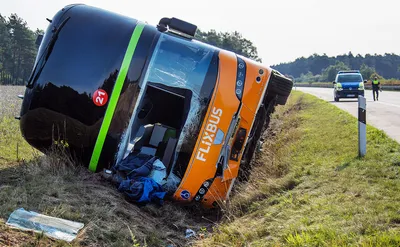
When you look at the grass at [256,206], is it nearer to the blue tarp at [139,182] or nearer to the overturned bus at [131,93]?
the blue tarp at [139,182]

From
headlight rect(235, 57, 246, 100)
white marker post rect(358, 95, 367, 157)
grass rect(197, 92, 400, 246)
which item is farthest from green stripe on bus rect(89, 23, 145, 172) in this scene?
white marker post rect(358, 95, 367, 157)

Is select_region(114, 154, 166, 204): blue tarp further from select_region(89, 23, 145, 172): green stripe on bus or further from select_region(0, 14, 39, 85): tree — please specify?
select_region(0, 14, 39, 85): tree

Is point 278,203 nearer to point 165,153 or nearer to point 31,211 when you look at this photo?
point 165,153

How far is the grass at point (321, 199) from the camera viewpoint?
3111mm

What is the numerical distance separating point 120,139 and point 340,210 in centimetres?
247

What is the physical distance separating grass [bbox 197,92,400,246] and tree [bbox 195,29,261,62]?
69803mm

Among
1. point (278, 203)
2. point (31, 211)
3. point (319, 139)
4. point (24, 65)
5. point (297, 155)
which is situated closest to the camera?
point (31, 211)

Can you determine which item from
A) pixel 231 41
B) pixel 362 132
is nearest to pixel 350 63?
pixel 231 41

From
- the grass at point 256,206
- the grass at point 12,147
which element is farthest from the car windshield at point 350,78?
the grass at point 12,147

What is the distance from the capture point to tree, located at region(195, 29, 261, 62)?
79.0m

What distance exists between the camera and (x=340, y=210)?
11.7 ft

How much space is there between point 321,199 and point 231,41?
82.7 meters

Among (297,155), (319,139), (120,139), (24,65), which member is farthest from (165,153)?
(24,65)

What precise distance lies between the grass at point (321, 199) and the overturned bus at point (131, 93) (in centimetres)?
68
